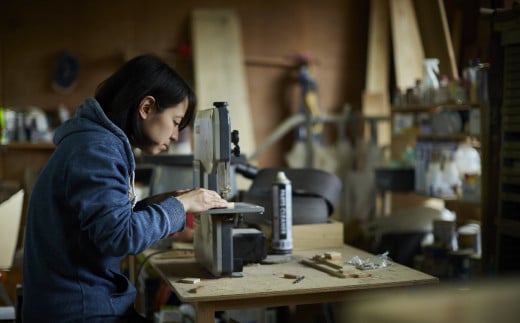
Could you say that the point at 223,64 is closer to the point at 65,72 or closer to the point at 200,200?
the point at 65,72

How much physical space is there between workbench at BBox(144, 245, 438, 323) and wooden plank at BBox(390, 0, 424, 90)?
397cm

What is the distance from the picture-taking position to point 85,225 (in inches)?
80.6

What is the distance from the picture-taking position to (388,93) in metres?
6.73

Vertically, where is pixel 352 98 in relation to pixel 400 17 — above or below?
below

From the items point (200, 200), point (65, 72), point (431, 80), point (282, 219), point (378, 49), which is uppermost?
point (378, 49)

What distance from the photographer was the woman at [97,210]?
2041mm

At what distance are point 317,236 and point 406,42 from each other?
3.75 m

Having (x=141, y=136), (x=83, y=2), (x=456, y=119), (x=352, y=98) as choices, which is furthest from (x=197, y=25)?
(x=141, y=136)

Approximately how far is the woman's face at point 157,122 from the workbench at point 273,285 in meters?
0.45

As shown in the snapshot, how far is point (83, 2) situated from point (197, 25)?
1.00 metres

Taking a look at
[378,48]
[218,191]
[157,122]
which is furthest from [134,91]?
[378,48]

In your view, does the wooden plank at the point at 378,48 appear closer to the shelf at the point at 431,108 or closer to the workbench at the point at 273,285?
the shelf at the point at 431,108

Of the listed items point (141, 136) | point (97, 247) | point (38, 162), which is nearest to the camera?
point (97, 247)

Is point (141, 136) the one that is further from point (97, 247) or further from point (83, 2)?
point (83, 2)
